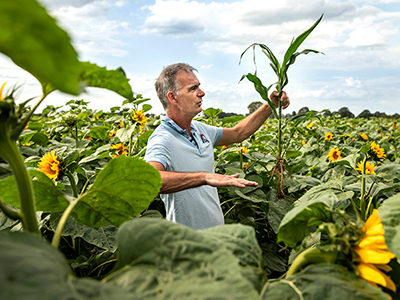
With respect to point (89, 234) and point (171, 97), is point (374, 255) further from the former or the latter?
point (171, 97)

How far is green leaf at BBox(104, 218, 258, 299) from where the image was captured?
45cm

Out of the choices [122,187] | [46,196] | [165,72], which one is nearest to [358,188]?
[122,187]

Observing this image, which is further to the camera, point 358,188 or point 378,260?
point 358,188

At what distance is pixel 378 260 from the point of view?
588 mm

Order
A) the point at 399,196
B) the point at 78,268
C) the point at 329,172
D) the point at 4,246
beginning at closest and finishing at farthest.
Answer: the point at 4,246 < the point at 399,196 < the point at 78,268 < the point at 329,172

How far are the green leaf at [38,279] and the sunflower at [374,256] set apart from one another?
0.43 m

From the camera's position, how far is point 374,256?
60 cm

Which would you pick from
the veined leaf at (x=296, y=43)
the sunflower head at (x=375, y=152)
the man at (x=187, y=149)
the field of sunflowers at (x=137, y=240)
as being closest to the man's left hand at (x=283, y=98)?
the man at (x=187, y=149)

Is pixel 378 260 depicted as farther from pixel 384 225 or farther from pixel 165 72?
pixel 165 72

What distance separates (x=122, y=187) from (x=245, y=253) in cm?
32

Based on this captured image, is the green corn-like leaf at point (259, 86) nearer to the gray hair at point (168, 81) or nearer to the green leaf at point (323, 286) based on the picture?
the gray hair at point (168, 81)

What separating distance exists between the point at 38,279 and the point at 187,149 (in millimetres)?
2085

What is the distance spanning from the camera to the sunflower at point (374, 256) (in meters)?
Answer: 0.58

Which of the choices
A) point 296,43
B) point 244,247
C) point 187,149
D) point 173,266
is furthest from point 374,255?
point 187,149
